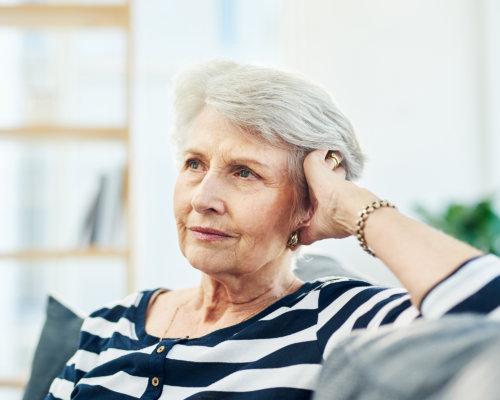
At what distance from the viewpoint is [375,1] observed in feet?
11.8

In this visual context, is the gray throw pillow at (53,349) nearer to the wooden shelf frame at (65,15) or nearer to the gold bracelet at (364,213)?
the gold bracelet at (364,213)

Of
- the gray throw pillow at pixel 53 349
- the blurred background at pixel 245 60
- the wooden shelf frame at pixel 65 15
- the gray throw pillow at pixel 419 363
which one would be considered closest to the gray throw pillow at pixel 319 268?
the gray throw pillow at pixel 53 349

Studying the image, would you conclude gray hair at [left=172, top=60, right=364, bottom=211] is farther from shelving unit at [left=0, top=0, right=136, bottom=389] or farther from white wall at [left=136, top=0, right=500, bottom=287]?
white wall at [left=136, top=0, right=500, bottom=287]

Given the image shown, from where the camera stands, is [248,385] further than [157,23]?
No

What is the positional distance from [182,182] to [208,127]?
14 cm

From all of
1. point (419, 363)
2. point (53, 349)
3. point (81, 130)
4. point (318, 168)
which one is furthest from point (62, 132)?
point (419, 363)

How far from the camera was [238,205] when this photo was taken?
118 centimetres

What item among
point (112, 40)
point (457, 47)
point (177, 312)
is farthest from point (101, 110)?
point (177, 312)

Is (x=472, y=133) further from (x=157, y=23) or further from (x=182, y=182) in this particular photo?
(x=182, y=182)

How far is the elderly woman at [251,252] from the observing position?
1.05m

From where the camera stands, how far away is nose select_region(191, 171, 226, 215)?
118cm

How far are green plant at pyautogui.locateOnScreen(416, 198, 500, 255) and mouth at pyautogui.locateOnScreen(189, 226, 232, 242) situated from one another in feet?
7.20

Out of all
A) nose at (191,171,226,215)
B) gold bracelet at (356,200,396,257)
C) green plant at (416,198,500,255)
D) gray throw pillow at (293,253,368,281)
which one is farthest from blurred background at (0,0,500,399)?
gold bracelet at (356,200,396,257)

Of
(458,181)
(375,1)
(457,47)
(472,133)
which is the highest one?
(375,1)
